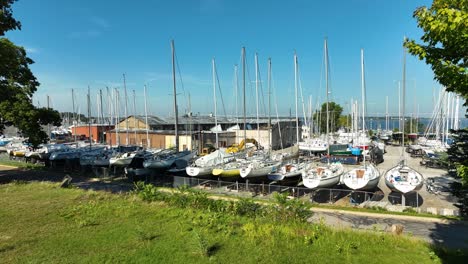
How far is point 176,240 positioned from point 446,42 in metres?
9.04

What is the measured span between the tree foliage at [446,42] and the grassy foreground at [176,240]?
5649mm

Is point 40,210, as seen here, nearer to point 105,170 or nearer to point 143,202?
point 143,202

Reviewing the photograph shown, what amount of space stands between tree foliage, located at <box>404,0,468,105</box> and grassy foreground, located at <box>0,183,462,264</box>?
5.65 metres

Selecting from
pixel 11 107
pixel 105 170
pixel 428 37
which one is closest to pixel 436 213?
pixel 428 37

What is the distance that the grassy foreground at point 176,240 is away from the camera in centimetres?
877

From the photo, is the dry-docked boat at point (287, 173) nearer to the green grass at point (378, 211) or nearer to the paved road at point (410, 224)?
the green grass at point (378, 211)

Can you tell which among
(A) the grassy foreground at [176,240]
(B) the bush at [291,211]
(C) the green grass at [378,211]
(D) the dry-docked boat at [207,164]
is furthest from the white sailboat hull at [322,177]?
(A) the grassy foreground at [176,240]

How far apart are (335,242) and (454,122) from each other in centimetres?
5128

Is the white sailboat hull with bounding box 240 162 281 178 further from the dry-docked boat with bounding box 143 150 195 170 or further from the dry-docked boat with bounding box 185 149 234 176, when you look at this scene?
the dry-docked boat with bounding box 143 150 195 170

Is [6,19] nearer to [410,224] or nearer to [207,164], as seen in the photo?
[207,164]

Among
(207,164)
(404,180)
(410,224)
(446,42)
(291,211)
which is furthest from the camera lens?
(207,164)

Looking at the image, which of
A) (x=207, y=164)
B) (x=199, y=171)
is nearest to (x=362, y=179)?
(x=199, y=171)

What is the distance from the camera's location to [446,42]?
5.73m

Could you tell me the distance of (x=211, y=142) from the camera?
49500 millimetres
